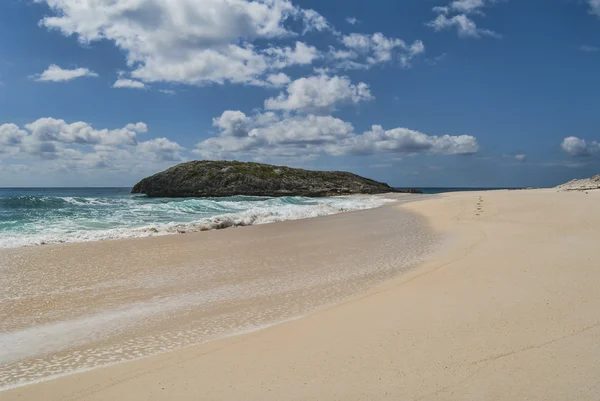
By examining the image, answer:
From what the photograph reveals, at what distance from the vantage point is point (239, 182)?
186 feet

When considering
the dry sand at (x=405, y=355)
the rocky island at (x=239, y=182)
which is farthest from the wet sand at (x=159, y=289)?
the rocky island at (x=239, y=182)

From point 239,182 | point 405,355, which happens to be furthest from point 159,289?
point 239,182

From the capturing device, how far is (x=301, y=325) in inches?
184

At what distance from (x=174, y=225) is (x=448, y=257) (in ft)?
36.2

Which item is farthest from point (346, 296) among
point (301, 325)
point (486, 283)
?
point (486, 283)

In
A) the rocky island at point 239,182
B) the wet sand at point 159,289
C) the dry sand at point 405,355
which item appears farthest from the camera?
the rocky island at point 239,182

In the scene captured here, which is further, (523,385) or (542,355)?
(542,355)

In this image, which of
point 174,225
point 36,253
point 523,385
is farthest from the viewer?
point 174,225

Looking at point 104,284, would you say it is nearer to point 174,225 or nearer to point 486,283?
point 486,283

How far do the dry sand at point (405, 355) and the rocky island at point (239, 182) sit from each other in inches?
1985

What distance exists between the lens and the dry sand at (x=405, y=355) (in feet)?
10.5

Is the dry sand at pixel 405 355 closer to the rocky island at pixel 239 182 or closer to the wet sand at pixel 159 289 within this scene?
the wet sand at pixel 159 289

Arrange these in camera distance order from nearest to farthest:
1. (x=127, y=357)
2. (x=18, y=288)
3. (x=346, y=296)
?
(x=127, y=357) → (x=346, y=296) → (x=18, y=288)

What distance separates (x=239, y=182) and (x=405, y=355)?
5386 centimetres
